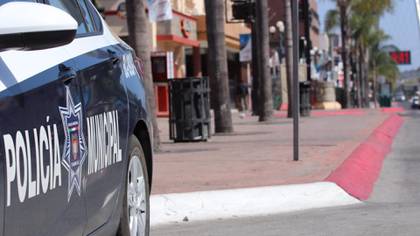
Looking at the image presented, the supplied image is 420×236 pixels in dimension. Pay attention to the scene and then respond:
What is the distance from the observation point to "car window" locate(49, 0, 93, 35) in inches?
197

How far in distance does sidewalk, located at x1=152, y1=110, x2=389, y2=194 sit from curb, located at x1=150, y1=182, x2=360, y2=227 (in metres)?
0.40

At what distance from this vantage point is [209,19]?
64.3 ft

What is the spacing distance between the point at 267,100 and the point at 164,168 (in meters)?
16.0

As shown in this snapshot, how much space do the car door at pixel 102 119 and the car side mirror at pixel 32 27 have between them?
1.07 metres

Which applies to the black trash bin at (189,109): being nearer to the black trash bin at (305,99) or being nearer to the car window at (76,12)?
the car window at (76,12)

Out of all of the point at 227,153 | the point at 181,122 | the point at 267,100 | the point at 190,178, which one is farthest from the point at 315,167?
the point at 267,100

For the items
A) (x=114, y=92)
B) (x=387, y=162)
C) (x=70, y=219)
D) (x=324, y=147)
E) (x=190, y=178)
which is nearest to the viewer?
(x=70, y=219)

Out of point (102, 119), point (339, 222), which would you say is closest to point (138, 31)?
point (339, 222)

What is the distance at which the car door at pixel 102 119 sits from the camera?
4543 millimetres

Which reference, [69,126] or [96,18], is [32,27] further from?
[96,18]

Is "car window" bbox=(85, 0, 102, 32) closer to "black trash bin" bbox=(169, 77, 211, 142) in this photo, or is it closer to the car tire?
the car tire

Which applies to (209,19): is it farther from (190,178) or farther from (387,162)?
(190,178)

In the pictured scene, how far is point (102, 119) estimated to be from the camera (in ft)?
15.8

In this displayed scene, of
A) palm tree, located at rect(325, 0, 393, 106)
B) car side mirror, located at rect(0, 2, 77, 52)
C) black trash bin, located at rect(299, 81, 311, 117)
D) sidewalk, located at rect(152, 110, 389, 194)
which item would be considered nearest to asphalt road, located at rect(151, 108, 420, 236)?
sidewalk, located at rect(152, 110, 389, 194)
